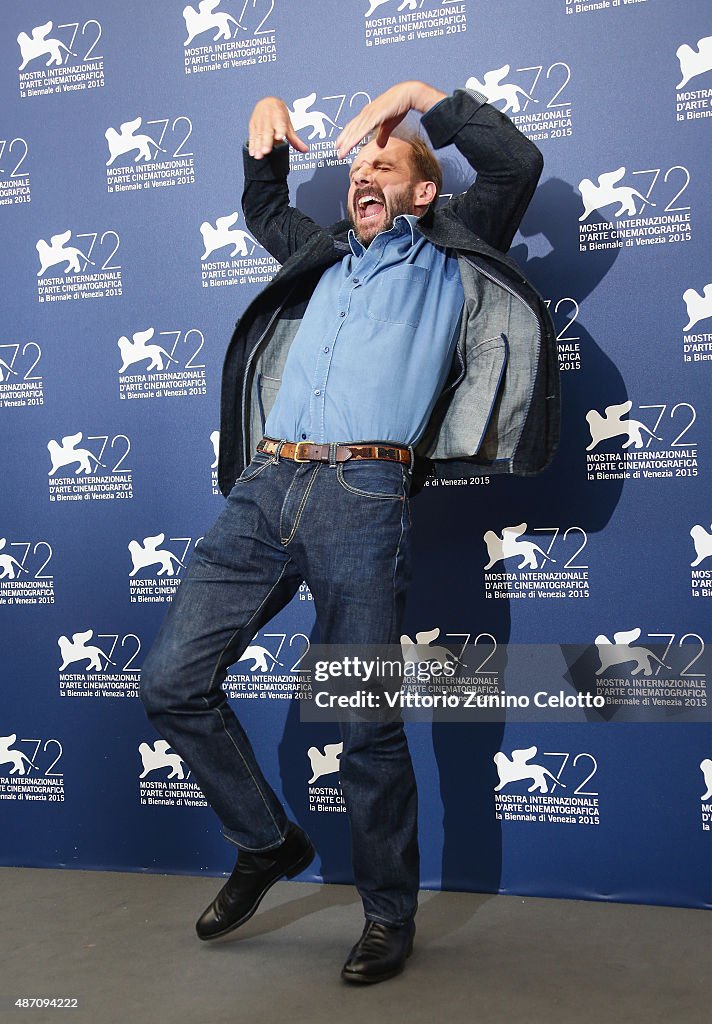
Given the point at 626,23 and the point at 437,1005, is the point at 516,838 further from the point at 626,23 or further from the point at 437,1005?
the point at 626,23

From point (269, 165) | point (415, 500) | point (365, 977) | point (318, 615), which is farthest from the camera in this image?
point (415, 500)

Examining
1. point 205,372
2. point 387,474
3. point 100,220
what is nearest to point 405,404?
point 387,474

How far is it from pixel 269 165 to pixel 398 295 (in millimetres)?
517

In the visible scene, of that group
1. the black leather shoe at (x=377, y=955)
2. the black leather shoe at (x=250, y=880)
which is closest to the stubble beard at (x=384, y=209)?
the black leather shoe at (x=250, y=880)

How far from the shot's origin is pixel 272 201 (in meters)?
2.56

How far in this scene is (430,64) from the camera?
275 cm

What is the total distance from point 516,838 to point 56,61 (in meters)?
2.58

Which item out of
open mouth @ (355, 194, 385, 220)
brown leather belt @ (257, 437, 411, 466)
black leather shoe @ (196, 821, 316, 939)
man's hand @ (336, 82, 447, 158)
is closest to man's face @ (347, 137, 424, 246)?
open mouth @ (355, 194, 385, 220)

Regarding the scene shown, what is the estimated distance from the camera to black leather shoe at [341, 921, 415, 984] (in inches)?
84.1

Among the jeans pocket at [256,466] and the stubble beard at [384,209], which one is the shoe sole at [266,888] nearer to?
the jeans pocket at [256,466]

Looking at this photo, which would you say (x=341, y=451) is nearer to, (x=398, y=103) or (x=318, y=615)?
(x=318, y=615)

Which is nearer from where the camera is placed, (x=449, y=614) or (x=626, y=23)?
(x=626, y=23)

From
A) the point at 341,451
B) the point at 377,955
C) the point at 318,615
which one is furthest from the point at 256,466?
the point at 377,955

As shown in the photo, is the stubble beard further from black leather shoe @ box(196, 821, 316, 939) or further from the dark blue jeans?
black leather shoe @ box(196, 821, 316, 939)
